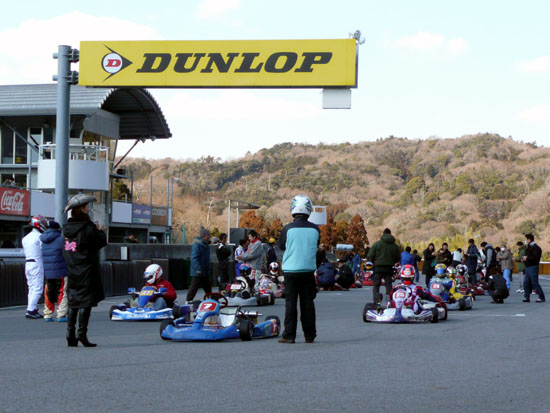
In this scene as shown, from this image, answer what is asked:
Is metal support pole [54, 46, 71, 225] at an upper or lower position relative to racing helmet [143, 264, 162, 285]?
upper

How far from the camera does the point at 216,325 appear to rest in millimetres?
11461

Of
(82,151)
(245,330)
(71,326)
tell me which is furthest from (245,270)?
(82,151)

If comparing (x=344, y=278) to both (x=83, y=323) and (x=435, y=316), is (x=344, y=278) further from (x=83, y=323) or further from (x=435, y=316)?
(x=83, y=323)

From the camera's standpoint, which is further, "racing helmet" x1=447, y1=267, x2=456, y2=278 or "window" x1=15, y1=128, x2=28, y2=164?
"window" x1=15, y1=128, x2=28, y2=164

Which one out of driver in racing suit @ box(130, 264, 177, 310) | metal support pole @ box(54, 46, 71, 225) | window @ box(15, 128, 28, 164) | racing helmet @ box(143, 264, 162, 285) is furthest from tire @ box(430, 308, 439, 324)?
window @ box(15, 128, 28, 164)

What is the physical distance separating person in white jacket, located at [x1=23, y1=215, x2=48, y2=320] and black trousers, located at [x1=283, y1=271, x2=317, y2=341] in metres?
5.63

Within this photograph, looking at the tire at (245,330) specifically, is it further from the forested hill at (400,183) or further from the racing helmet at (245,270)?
the forested hill at (400,183)

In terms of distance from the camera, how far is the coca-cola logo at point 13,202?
111 ft

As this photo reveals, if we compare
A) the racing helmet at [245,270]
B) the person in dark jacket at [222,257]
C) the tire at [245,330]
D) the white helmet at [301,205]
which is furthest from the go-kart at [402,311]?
the person in dark jacket at [222,257]

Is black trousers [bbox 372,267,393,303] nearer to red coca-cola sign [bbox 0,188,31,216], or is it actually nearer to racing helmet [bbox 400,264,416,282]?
racing helmet [bbox 400,264,416,282]

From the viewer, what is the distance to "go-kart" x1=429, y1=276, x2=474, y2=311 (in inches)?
722

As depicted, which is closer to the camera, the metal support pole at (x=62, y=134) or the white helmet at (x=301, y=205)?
the white helmet at (x=301, y=205)

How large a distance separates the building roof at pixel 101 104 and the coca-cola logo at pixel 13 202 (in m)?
6.43

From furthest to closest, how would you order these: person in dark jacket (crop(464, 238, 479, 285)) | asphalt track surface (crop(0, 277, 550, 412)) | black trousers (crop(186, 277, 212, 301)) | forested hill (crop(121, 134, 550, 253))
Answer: forested hill (crop(121, 134, 550, 253)), person in dark jacket (crop(464, 238, 479, 285)), black trousers (crop(186, 277, 212, 301)), asphalt track surface (crop(0, 277, 550, 412))
